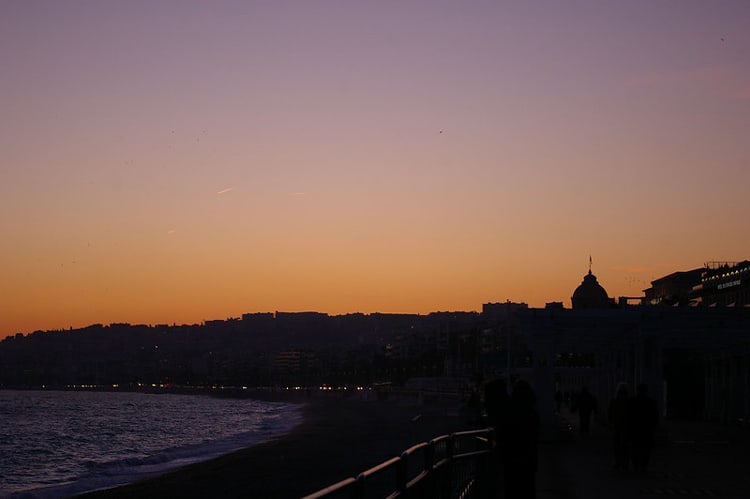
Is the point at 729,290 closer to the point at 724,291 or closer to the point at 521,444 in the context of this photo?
the point at 724,291

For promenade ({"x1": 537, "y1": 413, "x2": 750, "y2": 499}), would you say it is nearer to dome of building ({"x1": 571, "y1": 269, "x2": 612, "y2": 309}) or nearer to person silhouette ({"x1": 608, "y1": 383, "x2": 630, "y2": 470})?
person silhouette ({"x1": 608, "y1": 383, "x2": 630, "y2": 470})

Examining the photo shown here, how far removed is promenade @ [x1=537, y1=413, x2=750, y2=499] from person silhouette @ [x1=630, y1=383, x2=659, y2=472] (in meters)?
0.29

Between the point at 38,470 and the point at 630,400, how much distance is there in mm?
36229

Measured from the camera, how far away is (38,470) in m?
50.3

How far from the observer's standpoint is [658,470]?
21109 millimetres

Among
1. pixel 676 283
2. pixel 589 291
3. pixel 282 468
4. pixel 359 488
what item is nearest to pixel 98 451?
pixel 282 468

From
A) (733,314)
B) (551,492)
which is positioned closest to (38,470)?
(733,314)

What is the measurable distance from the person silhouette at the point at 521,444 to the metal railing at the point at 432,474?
0.52m

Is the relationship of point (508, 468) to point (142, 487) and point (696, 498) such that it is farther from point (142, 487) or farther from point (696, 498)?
point (142, 487)

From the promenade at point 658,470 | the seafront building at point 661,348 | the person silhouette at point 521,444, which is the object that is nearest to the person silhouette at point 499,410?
the person silhouette at point 521,444

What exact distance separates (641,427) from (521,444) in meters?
8.27

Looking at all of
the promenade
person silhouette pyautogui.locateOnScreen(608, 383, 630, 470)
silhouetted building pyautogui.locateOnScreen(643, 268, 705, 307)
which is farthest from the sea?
silhouetted building pyautogui.locateOnScreen(643, 268, 705, 307)

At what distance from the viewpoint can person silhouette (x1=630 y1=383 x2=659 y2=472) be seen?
20375mm

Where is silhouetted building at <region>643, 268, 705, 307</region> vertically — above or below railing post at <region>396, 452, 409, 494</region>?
above
